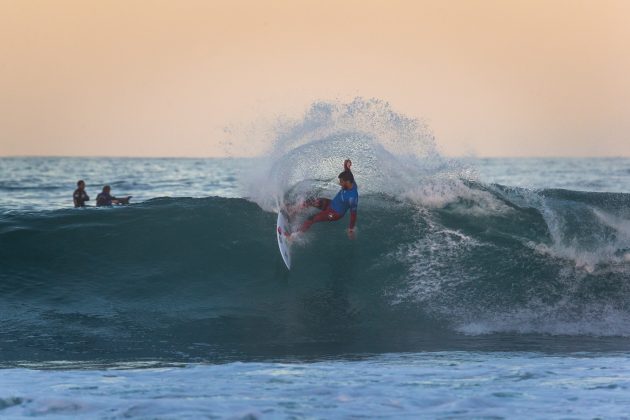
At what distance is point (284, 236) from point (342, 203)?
1126 mm

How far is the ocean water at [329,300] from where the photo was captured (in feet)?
24.8

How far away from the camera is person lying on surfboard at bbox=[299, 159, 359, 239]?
12.6 metres

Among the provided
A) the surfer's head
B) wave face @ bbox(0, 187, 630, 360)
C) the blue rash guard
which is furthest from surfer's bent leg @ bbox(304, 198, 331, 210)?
wave face @ bbox(0, 187, 630, 360)

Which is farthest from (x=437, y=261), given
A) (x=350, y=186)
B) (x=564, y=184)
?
(x=564, y=184)

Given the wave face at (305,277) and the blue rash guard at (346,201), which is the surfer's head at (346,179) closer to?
the blue rash guard at (346,201)

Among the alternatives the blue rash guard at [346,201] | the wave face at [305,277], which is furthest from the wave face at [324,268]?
the blue rash guard at [346,201]

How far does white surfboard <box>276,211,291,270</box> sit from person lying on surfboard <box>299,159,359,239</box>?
512 mm

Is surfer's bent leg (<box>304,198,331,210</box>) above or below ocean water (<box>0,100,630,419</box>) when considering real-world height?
above

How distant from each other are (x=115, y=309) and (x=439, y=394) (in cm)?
576

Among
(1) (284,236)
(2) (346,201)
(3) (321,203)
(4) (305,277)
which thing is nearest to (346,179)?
(2) (346,201)

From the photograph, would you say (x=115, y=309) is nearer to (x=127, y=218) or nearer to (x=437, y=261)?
(x=127, y=218)

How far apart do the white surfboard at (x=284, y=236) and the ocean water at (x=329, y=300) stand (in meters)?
0.24

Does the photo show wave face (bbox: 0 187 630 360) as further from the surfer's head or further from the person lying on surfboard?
the surfer's head

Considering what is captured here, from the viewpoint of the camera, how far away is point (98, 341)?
33.3 ft
